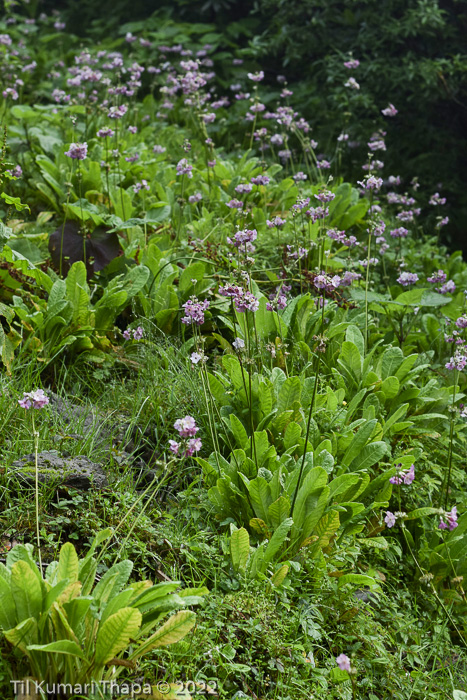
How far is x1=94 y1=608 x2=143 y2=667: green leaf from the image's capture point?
1.57 metres

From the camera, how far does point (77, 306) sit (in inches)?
121

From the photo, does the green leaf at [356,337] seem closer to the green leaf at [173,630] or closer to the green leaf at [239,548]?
the green leaf at [239,548]

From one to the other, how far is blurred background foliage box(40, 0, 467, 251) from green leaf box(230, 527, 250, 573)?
4.19 metres

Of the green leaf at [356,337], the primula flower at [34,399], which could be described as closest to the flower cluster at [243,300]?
the primula flower at [34,399]

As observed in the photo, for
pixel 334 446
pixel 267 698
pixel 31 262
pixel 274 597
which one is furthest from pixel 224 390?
pixel 31 262

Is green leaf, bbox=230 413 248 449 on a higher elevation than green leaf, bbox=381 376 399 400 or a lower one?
higher

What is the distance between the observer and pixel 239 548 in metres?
2.02

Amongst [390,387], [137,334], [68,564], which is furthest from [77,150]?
[68,564]

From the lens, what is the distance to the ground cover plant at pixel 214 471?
68.1 inches

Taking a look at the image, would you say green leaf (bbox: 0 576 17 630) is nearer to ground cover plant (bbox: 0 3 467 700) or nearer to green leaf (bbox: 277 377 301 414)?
ground cover plant (bbox: 0 3 467 700)

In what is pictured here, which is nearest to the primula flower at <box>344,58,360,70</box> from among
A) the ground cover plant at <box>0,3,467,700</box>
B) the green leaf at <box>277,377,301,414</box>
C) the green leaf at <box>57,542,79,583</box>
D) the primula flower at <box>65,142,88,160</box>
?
the ground cover plant at <box>0,3,467,700</box>

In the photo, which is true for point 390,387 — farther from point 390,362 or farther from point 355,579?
point 355,579

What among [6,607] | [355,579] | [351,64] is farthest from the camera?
[351,64]

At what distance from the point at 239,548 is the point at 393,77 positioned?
486 centimetres
